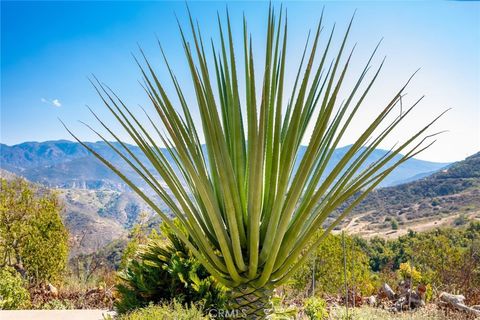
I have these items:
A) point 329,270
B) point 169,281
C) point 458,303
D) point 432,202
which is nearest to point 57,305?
point 169,281

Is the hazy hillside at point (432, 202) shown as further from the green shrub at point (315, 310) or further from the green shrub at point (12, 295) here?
the green shrub at point (12, 295)

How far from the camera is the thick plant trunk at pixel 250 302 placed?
5.35 feet

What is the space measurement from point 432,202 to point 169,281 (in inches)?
2300

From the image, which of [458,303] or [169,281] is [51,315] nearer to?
[169,281]

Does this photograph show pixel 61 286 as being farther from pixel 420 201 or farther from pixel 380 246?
pixel 420 201

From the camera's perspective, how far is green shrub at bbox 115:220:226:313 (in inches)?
116

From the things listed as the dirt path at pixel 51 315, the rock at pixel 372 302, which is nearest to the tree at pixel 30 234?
the dirt path at pixel 51 315

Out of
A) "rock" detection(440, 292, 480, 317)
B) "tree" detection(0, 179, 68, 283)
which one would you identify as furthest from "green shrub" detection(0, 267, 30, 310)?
"rock" detection(440, 292, 480, 317)

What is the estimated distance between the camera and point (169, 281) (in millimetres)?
3090

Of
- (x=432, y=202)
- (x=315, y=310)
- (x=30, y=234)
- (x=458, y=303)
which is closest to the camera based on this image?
(x=315, y=310)

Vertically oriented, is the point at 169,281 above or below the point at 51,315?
above

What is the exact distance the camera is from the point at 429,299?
25.6ft

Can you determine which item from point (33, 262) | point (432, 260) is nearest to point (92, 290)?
point (33, 262)

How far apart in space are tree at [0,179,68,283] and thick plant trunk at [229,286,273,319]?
8913mm
